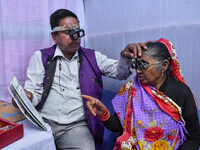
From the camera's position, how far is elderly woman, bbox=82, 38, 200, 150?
1.05 m

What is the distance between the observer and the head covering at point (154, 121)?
1.05 m

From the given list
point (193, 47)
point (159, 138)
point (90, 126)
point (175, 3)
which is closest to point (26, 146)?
point (90, 126)

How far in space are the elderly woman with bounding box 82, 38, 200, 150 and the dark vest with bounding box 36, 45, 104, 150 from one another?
0.30 metres

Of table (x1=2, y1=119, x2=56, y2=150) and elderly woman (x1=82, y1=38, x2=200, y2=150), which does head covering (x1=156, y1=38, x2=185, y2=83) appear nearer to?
elderly woman (x1=82, y1=38, x2=200, y2=150)

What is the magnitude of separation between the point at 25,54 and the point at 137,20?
1198 millimetres

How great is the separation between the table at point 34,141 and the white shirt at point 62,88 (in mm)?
325

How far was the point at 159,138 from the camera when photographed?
107 centimetres

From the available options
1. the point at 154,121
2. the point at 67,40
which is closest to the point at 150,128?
the point at 154,121

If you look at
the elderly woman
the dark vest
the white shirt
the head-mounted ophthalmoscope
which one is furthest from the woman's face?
the head-mounted ophthalmoscope

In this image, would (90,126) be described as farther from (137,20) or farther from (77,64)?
(137,20)

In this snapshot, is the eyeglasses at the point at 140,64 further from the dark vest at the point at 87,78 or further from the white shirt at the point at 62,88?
the dark vest at the point at 87,78

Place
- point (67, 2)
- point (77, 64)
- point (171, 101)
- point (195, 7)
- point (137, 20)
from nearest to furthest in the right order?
point (171, 101) < point (195, 7) < point (77, 64) < point (137, 20) < point (67, 2)

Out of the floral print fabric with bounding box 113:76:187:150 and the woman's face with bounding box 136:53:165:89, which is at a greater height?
the woman's face with bounding box 136:53:165:89

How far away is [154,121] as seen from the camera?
1.07 metres
